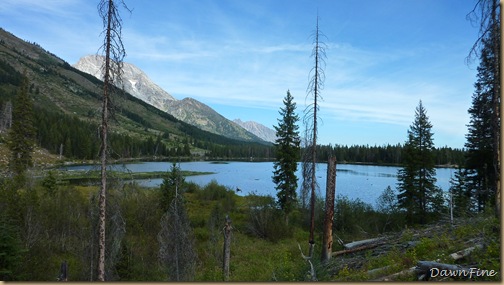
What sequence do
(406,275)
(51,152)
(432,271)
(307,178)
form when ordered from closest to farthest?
(432,271)
(406,275)
(307,178)
(51,152)

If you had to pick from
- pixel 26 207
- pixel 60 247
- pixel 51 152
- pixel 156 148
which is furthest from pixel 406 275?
pixel 156 148

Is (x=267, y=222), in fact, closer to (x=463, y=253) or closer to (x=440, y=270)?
(x=463, y=253)

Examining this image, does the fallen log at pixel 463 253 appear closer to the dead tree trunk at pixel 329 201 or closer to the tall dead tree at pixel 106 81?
the dead tree trunk at pixel 329 201

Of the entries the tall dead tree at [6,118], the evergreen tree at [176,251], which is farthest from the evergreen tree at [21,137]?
the tall dead tree at [6,118]

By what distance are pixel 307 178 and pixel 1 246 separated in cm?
1208

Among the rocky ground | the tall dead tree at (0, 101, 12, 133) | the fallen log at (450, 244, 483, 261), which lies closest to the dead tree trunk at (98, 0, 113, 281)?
the rocky ground

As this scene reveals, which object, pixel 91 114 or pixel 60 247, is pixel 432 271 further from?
pixel 60 247

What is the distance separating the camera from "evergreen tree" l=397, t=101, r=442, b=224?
1077 inches

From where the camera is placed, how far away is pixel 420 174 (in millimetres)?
28062

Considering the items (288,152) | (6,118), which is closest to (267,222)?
(288,152)

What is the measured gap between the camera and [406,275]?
5.47 meters

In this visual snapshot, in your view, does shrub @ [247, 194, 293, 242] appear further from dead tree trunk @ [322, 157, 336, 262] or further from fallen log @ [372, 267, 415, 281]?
fallen log @ [372, 267, 415, 281]

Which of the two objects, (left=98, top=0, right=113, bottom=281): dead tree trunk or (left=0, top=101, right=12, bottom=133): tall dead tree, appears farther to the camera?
(left=0, top=101, right=12, bottom=133): tall dead tree

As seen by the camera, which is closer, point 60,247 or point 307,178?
point 307,178
